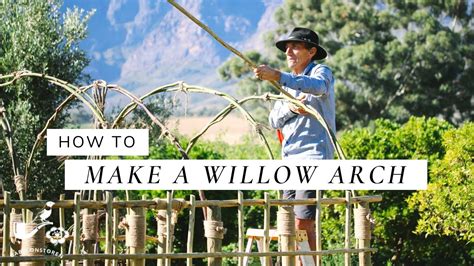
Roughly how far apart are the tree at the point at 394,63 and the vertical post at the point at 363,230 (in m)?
18.3

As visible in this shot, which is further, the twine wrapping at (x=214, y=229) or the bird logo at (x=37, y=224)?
the twine wrapping at (x=214, y=229)

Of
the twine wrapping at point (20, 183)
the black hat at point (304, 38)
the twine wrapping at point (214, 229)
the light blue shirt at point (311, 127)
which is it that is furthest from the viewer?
the twine wrapping at point (20, 183)

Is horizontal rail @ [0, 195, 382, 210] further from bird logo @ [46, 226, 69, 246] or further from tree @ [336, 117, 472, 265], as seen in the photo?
tree @ [336, 117, 472, 265]

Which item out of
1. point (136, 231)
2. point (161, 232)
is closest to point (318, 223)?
point (136, 231)

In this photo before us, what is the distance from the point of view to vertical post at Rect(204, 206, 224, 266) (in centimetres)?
491

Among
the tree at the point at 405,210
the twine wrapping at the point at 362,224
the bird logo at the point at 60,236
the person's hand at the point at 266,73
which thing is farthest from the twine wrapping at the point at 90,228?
the tree at the point at 405,210

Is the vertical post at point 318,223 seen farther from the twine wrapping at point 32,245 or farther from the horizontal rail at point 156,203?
the twine wrapping at point 32,245

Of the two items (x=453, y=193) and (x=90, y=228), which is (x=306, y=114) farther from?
(x=453, y=193)

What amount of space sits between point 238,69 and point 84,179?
2043cm

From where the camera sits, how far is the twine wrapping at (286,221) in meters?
5.02

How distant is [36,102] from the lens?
974 cm

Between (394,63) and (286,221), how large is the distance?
1970 centimetres

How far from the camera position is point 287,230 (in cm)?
504

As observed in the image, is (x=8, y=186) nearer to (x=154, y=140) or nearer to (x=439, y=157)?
(x=154, y=140)
